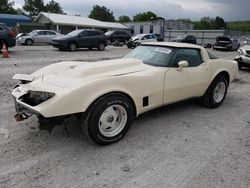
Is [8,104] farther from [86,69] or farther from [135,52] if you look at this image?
[135,52]

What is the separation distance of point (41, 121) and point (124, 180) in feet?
4.17

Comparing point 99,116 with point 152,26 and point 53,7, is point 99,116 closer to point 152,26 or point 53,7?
point 152,26

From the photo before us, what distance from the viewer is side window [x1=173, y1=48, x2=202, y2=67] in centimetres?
453

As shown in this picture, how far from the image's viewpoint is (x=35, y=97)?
3.44 m

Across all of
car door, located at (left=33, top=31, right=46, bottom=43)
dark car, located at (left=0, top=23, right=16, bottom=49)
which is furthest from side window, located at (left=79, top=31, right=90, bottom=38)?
car door, located at (left=33, top=31, right=46, bottom=43)

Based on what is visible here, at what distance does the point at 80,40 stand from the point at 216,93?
1338 cm

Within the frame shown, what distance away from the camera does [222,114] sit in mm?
5059

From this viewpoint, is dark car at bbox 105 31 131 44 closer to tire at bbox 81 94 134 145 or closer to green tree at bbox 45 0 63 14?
tire at bbox 81 94 134 145

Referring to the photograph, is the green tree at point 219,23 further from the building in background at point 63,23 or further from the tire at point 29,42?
the tire at point 29,42

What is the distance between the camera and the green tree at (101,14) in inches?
2987

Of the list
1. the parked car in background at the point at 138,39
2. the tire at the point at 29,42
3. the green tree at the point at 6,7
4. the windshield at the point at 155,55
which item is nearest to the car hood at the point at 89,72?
the windshield at the point at 155,55

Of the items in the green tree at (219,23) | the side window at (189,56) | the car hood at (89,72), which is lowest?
the car hood at (89,72)

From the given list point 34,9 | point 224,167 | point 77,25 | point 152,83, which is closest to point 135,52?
point 152,83

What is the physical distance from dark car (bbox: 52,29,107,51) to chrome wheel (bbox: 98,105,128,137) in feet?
46.0
